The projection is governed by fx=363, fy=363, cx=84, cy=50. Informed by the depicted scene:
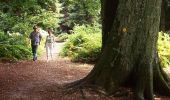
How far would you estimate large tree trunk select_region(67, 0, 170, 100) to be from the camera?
30.5ft

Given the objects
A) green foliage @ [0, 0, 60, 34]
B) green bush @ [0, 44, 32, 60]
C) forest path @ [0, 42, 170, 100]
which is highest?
green foliage @ [0, 0, 60, 34]

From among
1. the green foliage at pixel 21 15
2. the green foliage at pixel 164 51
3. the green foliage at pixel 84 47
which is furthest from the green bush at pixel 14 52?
the green foliage at pixel 164 51

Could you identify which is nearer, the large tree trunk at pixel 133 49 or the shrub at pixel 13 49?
the large tree trunk at pixel 133 49

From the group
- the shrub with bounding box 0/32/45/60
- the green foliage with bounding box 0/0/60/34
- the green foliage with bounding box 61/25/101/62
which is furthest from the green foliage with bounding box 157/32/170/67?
the green foliage with bounding box 0/0/60/34

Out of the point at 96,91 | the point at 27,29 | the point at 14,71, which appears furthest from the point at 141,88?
the point at 27,29

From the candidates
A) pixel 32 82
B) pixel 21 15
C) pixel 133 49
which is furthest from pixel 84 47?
pixel 133 49

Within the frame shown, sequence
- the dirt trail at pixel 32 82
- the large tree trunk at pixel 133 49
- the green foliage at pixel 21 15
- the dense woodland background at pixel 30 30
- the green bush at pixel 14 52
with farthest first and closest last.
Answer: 1. the green foliage at pixel 21 15
2. the dense woodland background at pixel 30 30
3. the green bush at pixel 14 52
4. the dirt trail at pixel 32 82
5. the large tree trunk at pixel 133 49

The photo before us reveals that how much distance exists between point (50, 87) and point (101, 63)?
6.25 ft

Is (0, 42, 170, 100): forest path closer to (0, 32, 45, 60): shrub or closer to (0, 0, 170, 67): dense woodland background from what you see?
(0, 32, 45, 60): shrub

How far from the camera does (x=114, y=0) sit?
409 inches

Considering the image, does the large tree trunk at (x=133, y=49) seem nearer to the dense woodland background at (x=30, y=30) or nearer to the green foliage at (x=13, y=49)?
the dense woodland background at (x=30, y=30)

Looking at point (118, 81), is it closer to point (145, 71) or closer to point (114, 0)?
point (145, 71)

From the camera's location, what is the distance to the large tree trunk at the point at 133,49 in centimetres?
930

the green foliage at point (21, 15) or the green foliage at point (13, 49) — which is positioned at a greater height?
the green foliage at point (21, 15)
